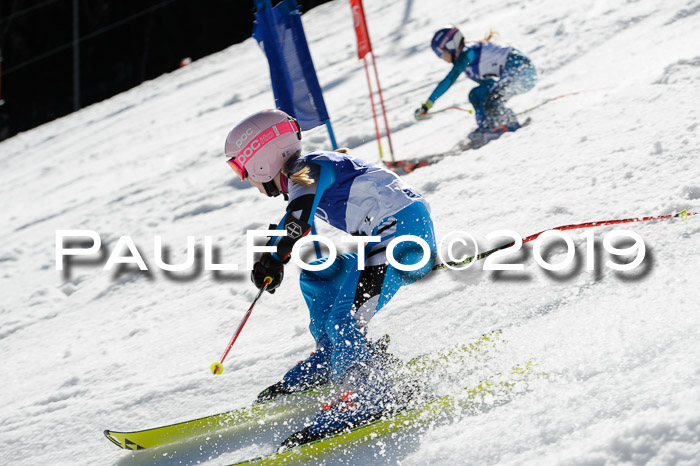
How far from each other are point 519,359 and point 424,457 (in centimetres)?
73

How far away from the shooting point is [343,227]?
3.12 meters

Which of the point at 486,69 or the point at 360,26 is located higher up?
the point at 360,26

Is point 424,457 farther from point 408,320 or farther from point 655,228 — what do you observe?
point 655,228

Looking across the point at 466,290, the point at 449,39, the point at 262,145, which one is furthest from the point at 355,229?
the point at 449,39

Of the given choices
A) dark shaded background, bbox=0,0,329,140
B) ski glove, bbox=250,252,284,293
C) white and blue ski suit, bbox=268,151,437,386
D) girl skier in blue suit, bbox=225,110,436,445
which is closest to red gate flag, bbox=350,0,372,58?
girl skier in blue suit, bbox=225,110,436,445

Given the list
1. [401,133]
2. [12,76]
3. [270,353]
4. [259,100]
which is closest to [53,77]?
[12,76]

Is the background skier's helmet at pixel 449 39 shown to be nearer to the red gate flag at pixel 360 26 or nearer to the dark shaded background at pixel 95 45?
the red gate flag at pixel 360 26

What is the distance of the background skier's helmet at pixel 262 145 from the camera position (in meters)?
2.93

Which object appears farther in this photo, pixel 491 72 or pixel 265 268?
pixel 491 72

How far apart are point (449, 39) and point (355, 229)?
13.9 feet

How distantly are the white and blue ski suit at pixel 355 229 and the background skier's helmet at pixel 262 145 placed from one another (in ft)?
0.36

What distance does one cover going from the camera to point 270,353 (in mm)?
3752

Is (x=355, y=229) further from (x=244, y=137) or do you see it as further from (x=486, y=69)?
(x=486, y=69)

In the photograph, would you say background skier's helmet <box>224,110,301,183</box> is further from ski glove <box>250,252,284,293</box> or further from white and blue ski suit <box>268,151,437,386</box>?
ski glove <box>250,252,284,293</box>
